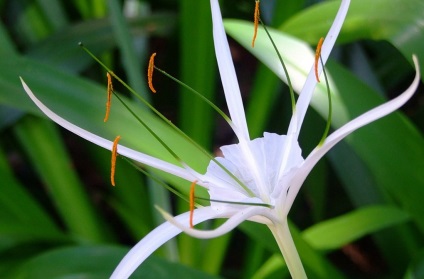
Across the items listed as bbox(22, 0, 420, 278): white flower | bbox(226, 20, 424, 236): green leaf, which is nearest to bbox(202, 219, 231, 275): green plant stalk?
bbox(226, 20, 424, 236): green leaf

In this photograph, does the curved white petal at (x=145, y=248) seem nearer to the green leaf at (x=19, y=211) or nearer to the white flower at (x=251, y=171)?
the white flower at (x=251, y=171)

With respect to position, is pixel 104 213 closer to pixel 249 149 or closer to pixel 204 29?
pixel 204 29

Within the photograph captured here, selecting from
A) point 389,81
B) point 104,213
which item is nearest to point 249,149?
point 389,81

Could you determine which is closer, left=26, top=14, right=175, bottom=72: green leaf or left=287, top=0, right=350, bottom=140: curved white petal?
left=287, top=0, right=350, bottom=140: curved white petal

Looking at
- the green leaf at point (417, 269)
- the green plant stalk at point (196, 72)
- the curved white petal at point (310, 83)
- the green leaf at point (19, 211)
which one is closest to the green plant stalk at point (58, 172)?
the green leaf at point (19, 211)

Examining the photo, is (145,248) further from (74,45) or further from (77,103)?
(74,45)

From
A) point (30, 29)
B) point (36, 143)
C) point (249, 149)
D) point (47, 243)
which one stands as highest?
point (30, 29)

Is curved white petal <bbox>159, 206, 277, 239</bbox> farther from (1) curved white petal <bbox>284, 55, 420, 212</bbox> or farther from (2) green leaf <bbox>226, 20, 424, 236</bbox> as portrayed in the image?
(2) green leaf <bbox>226, 20, 424, 236</bbox>

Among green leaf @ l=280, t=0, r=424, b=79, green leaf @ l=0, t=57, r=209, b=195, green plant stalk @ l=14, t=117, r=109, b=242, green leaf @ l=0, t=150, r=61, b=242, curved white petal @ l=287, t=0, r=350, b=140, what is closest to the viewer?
curved white petal @ l=287, t=0, r=350, b=140
